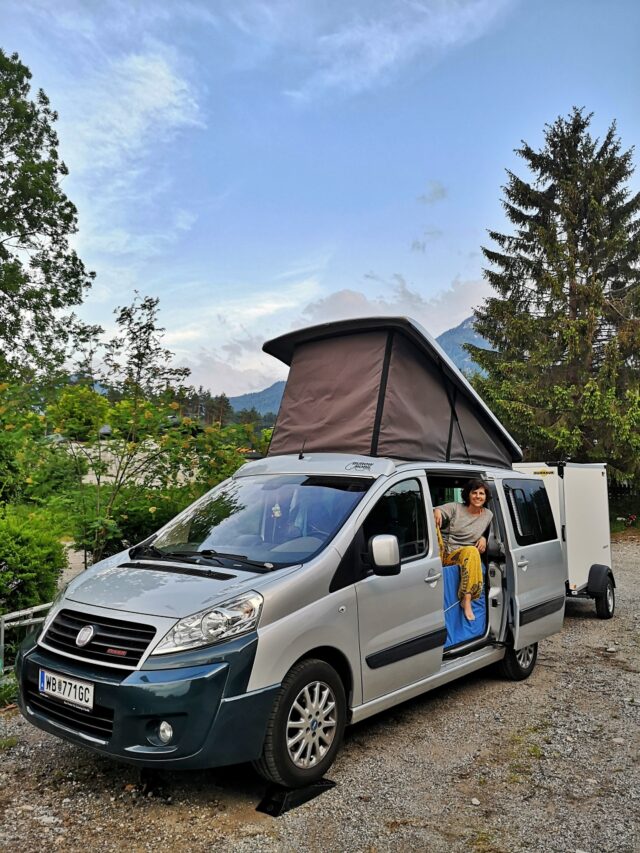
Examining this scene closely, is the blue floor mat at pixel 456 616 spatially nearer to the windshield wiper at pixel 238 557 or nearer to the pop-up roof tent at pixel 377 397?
the pop-up roof tent at pixel 377 397

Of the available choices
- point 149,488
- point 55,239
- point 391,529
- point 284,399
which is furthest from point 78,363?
point 55,239

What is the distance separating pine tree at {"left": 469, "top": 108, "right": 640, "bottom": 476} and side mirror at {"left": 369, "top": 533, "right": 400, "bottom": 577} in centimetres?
1809

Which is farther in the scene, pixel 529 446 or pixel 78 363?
pixel 529 446

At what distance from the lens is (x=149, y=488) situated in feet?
26.7

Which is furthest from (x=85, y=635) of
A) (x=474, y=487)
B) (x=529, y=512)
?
(x=529, y=512)

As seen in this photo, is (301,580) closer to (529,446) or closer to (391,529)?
(391,529)

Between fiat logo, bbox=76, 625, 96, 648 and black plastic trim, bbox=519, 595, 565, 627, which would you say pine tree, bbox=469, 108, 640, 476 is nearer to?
black plastic trim, bbox=519, 595, 565, 627

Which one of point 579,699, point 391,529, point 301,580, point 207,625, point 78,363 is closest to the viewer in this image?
point 207,625

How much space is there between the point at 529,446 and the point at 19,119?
1051 inches

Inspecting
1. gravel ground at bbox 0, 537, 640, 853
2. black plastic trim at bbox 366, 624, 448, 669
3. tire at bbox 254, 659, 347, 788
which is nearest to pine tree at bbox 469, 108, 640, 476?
gravel ground at bbox 0, 537, 640, 853

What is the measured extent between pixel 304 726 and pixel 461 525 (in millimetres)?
3030

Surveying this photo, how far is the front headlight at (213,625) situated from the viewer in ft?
11.9

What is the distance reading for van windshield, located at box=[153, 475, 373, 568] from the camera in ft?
14.7

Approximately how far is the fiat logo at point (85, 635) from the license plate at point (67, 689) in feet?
0.63
